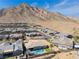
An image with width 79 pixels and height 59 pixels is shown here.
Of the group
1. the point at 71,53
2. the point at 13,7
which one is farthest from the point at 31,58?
the point at 13,7

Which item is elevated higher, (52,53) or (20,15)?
(20,15)

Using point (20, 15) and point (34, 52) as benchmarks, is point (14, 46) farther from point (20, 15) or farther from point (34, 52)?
point (20, 15)

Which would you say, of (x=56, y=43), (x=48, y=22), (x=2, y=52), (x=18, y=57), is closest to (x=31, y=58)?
(x=18, y=57)

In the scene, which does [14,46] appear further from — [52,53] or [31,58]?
[52,53]

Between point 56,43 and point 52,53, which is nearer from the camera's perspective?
point 52,53

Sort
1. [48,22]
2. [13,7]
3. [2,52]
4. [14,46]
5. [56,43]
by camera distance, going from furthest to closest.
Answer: [13,7]
[48,22]
[56,43]
[14,46]
[2,52]

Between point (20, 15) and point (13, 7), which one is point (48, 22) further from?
point (13, 7)

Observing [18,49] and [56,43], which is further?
[56,43]

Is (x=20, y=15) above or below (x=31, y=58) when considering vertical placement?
above

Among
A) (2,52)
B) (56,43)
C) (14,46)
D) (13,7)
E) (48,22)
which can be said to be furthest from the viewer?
(13,7)
